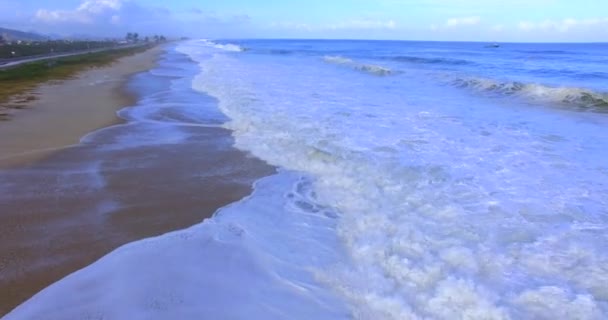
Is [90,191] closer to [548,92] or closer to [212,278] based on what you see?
[212,278]

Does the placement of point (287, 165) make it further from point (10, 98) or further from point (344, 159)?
point (10, 98)

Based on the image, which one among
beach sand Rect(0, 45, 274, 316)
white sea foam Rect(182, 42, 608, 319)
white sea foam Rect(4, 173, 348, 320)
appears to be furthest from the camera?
beach sand Rect(0, 45, 274, 316)

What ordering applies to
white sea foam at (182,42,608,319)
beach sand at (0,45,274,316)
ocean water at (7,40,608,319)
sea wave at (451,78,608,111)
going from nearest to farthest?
1. ocean water at (7,40,608,319)
2. white sea foam at (182,42,608,319)
3. beach sand at (0,45,274,316)
4. sea wave at (451,78,608,111)

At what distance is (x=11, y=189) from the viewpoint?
6.55 metres

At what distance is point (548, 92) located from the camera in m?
17.7

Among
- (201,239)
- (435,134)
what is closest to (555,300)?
(201,239)

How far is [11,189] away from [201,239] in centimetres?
326

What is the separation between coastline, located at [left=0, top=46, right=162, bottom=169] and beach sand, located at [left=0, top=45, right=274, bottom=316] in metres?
0.04

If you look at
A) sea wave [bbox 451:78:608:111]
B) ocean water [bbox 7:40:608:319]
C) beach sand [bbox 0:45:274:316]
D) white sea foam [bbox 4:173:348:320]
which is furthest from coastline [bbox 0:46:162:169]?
sea wave [bbox 451:78:608:111]

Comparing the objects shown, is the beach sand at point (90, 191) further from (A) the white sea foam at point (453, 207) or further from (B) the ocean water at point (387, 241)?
(A) the white sea foam at point (453, 207)

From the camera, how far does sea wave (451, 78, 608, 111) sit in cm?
1577

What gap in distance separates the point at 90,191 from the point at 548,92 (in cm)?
1639

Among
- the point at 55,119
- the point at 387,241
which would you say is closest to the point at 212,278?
the point at 387,241

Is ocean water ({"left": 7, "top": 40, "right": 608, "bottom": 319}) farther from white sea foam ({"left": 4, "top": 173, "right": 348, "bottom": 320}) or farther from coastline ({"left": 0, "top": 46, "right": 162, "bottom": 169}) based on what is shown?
coastline ({"left": 0, "top": 46, "right": 162, "bottom": 169})
